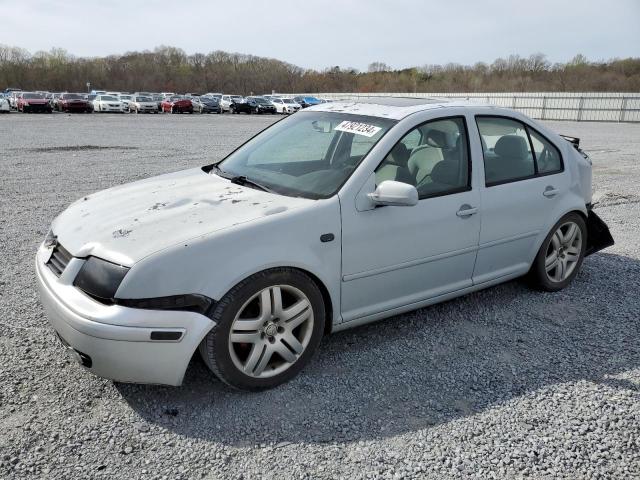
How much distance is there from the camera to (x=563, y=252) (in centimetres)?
472

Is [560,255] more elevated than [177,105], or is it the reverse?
[177,105]

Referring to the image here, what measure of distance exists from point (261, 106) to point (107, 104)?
12.6 m

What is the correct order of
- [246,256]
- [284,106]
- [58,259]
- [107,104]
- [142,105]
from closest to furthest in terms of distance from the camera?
[246,256] → [58,259] → [107,104] → [142,105] → [284,106]

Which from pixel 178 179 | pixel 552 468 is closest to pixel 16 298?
pixel 178 179

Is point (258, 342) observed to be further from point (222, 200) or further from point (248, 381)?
point (222, 200)

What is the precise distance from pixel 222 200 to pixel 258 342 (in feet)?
3.00

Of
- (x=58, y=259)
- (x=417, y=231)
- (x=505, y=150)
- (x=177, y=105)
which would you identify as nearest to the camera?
(x=58, y=259)

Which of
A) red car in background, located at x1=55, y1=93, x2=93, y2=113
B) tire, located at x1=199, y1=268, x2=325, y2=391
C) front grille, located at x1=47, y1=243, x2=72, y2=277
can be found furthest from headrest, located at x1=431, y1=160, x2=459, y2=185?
red car in background, located at x1=55, y1=93, x2=93, y2=113

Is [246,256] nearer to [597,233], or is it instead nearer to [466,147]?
[466,147]

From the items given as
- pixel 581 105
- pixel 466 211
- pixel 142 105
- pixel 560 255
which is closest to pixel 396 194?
pixel 466 211

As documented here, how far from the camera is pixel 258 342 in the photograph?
3.01m

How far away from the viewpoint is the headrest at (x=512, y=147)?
4164 millimetres

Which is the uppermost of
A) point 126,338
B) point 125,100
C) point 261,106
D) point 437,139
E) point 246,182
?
point 437,139

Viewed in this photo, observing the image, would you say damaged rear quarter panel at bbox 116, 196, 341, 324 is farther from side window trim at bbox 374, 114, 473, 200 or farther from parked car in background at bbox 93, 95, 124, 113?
parked car in background at bbox 93, 95, 124, 113
